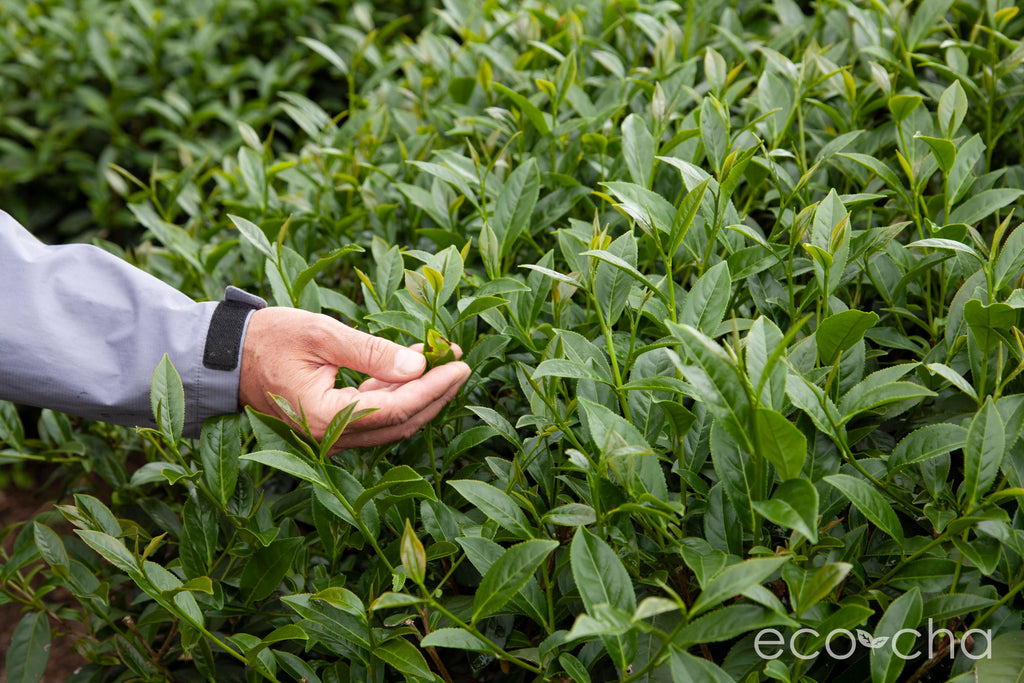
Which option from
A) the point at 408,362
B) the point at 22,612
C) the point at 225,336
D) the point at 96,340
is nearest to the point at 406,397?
the point at 408,362

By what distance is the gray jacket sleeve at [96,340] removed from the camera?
1.51 meters

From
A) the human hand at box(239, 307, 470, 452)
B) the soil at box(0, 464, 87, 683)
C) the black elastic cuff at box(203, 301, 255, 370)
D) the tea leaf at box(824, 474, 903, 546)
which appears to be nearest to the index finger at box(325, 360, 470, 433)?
the human hand at box(239, 307, 470, 452)

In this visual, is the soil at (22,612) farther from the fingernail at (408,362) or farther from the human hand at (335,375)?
the fingernail at (408,362)

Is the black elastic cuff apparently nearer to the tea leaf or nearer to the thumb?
the thumb

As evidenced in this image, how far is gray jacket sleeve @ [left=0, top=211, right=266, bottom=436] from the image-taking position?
4.96ft

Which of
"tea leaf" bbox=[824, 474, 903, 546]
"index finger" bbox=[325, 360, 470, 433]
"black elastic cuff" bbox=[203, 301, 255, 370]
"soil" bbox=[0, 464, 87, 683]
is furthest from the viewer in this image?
"soil" bbox=[0, 464, 87, 683]

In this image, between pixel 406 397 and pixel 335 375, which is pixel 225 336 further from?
pixel 406 397

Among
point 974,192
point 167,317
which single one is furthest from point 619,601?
point 974,192

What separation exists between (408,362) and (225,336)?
0.38m

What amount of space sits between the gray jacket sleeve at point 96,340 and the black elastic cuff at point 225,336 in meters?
0.01

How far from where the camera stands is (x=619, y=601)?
1.03m

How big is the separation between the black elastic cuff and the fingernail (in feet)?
1.06

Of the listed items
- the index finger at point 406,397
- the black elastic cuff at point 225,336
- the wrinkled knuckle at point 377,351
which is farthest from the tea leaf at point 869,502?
the black elastic cuff at point 225,336

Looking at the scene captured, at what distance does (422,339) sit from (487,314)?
0.41 feet
